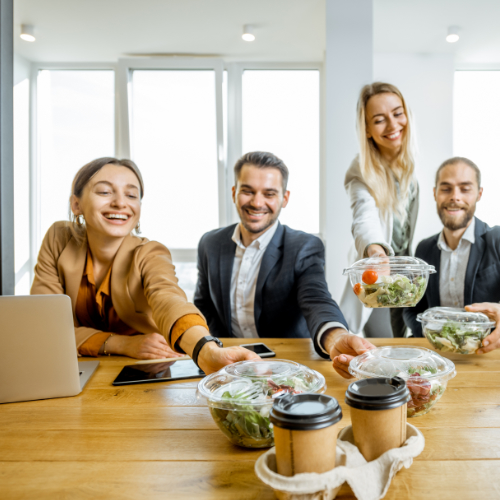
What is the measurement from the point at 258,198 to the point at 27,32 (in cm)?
267

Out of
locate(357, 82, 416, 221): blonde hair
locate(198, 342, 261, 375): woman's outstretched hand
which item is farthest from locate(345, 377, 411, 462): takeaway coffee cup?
locate(357, 82, 416, 221): blonde hair

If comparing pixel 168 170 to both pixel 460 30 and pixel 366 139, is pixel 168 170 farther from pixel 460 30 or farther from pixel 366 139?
pixel 460 30

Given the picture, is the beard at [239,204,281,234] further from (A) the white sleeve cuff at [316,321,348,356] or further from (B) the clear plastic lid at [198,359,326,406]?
(B) the clear plastic lid at [198,359,326,406]

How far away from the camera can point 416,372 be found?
3.03 ft

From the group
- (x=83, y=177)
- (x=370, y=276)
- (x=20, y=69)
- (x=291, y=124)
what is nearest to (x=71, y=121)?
(x=20, y=69)

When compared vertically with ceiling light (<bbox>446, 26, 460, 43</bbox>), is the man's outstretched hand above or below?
below

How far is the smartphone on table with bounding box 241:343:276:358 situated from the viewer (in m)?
1.40

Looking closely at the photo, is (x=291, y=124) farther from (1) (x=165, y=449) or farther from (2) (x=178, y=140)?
(1) (x=165, y=449)

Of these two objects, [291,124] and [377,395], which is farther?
[291,124]

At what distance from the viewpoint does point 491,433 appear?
2.82 ft

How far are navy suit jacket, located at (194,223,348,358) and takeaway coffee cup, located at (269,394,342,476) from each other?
3.57 feet

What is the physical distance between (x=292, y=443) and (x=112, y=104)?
13.0 ft

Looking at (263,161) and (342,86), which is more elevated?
(342,86)

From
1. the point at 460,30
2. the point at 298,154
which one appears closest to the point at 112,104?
the point at 298,154
